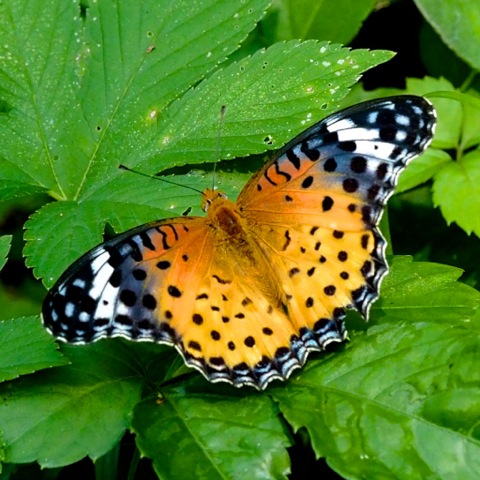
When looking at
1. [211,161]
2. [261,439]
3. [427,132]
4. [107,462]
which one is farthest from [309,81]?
[107,462]

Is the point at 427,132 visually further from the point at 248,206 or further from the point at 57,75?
the point at 57,75

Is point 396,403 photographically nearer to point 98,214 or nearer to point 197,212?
point 197,212

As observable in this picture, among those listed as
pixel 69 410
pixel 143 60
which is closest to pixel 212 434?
pixel 69 410

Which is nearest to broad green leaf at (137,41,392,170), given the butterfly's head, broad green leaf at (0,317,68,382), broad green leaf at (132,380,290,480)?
the butterfly's head

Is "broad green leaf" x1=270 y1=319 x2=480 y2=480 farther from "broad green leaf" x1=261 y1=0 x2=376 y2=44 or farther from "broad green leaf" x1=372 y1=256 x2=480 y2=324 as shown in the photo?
"broad green leaf" x1=261 y1=0 x2=376 y2=44

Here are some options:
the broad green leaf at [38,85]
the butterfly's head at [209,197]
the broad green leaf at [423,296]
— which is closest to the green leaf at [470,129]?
the broad green leaf at [423,296]

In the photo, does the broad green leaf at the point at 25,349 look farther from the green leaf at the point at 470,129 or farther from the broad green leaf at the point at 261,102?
the green leaf at the point at 470,129
